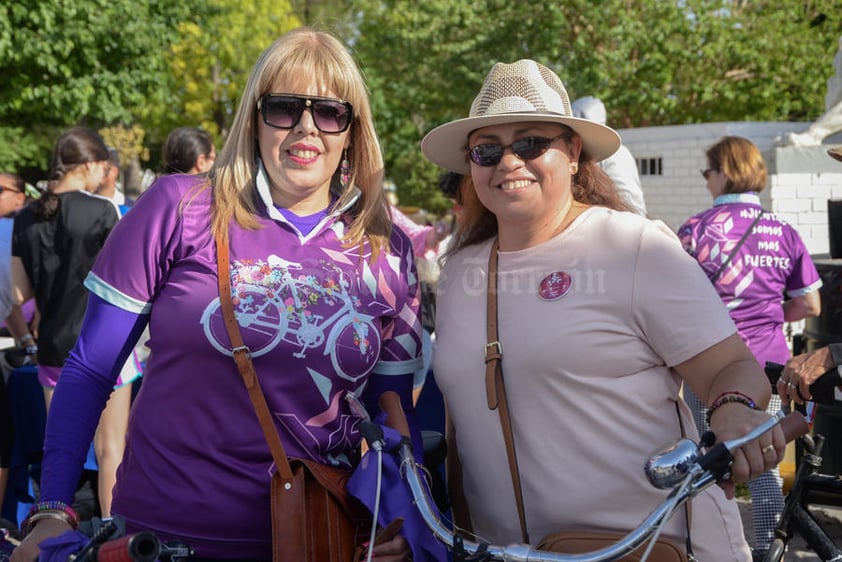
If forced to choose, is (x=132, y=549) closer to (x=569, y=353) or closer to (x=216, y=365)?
(x=216, y=365)

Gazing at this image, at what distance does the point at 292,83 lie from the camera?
2.52m

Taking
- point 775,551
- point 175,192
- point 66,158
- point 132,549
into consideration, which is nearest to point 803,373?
point 775,551

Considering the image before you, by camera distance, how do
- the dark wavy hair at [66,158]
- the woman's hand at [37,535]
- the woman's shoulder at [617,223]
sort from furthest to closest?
the dark wavy hair at [66,158]
the woman's shoulder at [617,223]
the woman's hand at [37,535]

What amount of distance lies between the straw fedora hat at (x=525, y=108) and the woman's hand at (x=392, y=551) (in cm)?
111

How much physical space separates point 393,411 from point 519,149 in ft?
2.54

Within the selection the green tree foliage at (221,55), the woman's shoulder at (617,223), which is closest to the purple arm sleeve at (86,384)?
the woman's shoulder at (617,223)

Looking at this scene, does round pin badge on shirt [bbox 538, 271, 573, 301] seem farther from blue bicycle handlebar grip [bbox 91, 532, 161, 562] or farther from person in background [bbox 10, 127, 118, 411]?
person in background [bbox 10, 127, 118, 411]

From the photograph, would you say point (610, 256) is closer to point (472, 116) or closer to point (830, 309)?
point (472, 116)

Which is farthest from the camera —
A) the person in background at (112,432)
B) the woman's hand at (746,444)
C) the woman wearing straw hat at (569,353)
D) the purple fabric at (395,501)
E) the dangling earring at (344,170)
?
the person in background at (112,432)

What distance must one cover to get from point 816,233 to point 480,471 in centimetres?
1044

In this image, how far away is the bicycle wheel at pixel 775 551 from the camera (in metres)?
4.04

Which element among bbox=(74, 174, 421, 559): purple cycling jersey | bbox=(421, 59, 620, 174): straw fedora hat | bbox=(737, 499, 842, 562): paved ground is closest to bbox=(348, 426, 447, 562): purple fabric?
bbox=(74, 174, 421, 559): purple cycling jersey

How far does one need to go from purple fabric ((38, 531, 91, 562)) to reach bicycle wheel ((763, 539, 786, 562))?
302 cm

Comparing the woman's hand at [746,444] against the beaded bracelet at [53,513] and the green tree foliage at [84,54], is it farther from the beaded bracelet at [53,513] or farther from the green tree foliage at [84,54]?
the green tree foliage at [84,54]
